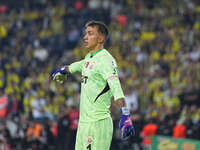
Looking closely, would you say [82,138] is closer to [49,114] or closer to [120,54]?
[49,114]

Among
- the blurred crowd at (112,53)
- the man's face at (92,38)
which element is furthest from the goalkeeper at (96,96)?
the blurred crowd at (112,53)

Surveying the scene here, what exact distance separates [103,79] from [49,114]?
1148cm

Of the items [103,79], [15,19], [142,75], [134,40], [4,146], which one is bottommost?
[4,146]

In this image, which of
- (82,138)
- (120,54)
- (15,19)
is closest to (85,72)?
(82,138)

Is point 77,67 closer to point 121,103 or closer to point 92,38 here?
point 92,38

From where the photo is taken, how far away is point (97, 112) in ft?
19.9

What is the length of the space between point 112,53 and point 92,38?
46.6 feet

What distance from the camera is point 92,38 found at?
6.24 m

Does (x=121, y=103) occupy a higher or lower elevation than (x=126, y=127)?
higher

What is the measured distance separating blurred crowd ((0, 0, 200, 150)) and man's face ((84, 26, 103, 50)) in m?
6.85

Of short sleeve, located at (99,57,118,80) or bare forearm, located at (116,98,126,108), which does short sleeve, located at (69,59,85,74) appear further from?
bare forearm, located at (116,98,126,108)

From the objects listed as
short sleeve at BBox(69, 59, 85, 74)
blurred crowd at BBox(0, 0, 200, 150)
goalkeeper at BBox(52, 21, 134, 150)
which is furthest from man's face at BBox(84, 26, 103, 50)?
blurred crowd at BBox(0, 0, 200, 150)

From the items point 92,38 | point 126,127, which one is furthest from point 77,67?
point 126,127

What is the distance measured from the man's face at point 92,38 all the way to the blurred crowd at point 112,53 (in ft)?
22.5
